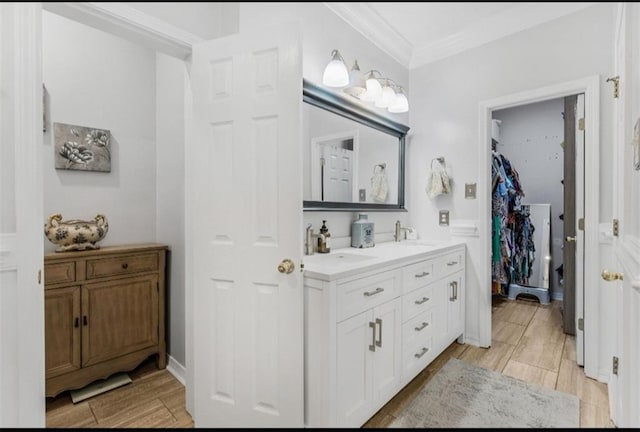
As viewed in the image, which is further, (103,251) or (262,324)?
(103,251)

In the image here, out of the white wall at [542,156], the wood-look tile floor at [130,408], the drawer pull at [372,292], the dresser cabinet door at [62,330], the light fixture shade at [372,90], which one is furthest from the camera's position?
the white wall at [542,156]

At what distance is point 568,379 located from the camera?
1.97 metres

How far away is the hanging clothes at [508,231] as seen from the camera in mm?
3092

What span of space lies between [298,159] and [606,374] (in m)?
2.41

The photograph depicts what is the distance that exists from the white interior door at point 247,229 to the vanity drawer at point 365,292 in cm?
19

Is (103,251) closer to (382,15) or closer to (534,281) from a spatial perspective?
(382,15)

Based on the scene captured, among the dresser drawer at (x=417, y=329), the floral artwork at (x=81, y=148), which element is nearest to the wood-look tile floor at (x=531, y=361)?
the dresser drawer at (x=417, y=329)

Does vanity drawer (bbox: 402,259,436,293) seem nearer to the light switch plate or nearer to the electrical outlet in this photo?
the electrical outlet

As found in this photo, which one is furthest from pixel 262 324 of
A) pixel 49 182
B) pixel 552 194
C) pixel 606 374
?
pixel 552 194

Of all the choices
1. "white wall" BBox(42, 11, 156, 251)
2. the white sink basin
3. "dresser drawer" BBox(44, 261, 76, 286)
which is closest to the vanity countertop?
the white sink basin

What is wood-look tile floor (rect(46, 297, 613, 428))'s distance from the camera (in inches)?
63.4

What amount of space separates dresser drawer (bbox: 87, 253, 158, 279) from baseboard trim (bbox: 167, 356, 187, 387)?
2.19 ft

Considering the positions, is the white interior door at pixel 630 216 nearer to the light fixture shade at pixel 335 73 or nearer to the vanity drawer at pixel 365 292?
the vanity drawer at pixel 365 292

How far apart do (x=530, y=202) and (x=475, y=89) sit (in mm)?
2078
